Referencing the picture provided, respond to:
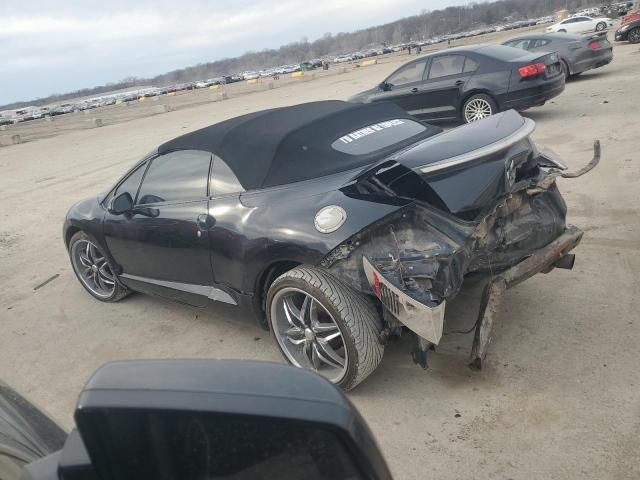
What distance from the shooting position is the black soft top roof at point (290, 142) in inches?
138

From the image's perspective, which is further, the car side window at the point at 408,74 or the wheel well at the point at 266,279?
the car side window at the point at 408,74

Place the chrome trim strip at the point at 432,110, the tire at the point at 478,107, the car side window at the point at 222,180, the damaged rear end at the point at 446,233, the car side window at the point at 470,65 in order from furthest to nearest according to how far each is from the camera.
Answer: the chrome trim strip at the point at 432,110, the car side window at the point at 470,65, the tire at the point at 478,107, the car side window at the point at 222,180, the damaged rear end at the point at 446,233

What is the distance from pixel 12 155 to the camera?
20.2 metres

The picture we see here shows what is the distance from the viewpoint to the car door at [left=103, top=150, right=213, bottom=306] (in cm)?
382

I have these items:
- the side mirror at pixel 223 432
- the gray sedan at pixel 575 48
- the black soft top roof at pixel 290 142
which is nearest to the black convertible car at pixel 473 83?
the gray sedan at pixel 575 48

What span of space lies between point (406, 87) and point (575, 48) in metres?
5.79

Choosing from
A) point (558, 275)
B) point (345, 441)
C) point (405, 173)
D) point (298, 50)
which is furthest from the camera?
point (298, 50)

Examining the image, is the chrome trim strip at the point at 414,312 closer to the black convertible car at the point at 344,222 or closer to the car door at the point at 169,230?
the black convertible car at the point at 344,222

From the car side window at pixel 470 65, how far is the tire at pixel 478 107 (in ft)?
1.56

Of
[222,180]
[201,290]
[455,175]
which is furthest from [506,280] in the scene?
[201,290]

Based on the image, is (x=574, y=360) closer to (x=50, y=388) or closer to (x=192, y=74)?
(x=50, y=388)

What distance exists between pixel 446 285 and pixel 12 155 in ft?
70.6

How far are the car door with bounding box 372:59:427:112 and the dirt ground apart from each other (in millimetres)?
3840

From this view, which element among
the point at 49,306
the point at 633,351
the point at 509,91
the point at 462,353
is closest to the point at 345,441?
the point at 462,353
